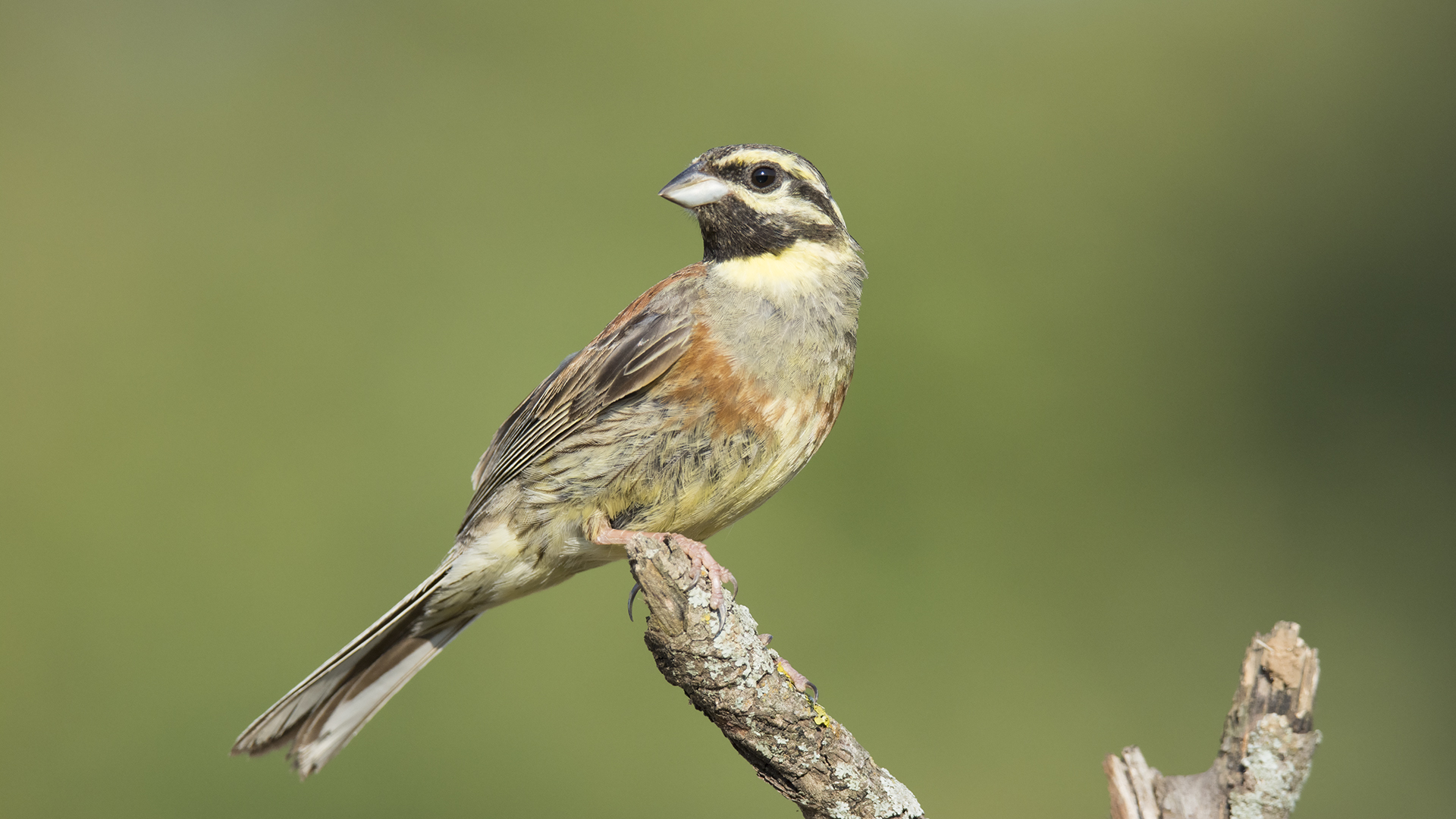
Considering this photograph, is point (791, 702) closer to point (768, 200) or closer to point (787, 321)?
point (787, 321)

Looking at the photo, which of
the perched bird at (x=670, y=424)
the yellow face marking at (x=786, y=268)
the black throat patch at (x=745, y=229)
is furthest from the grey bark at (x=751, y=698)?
the black throat patch at (x=745, y=229)

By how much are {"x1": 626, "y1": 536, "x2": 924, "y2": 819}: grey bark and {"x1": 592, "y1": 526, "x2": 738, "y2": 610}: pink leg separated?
0.03 m

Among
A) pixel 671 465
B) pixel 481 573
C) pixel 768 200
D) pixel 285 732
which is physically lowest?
pixel 285 732

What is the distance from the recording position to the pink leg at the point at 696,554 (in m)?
2.71

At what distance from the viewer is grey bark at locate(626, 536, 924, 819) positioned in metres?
2.66

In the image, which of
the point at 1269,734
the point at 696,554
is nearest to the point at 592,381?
the point at 696,554

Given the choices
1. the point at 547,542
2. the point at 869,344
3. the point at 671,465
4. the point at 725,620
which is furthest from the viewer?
the point at 869,344

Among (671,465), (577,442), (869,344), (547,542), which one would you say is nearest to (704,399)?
(671,465)

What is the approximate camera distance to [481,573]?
148 inches

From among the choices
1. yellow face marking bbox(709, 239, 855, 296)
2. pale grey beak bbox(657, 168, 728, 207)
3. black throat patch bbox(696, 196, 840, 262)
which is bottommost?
yellow face marking bbox(709, 239, 855, 296)

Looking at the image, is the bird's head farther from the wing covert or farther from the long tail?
the long tail

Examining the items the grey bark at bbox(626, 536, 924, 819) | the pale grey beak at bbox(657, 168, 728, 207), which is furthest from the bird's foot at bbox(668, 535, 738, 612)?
the pale grey beak at bbox(657, 168, 728, 207)

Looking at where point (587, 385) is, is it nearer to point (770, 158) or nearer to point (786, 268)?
point (786, 268)

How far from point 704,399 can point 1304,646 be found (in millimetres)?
1797
